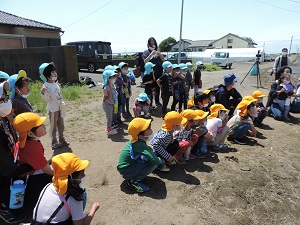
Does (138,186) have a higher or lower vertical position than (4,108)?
lower

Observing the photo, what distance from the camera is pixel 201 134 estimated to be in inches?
149

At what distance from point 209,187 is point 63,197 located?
1950 millimetres

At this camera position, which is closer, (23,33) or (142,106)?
(142,106)

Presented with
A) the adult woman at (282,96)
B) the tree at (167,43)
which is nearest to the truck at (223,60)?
the adult woman at (282,96)

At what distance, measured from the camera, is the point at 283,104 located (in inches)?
236

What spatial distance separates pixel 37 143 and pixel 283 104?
585cm

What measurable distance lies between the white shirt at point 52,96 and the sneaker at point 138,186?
1.97 meters

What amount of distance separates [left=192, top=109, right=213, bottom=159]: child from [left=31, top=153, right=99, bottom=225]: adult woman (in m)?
2.21

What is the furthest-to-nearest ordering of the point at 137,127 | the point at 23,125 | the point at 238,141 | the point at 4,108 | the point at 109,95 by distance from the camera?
the point at 109,95
the point at 238,141
the point at 137,127
the point at 4,108
the point at 23,125

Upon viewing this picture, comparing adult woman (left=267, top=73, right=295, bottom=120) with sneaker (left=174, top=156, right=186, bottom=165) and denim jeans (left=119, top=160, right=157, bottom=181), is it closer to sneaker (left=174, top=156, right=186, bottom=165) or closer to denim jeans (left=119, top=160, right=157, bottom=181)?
sneaker (left=174, top=156, right=186, bottom=165)

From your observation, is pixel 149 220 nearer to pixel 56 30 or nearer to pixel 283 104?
pixel 283 104

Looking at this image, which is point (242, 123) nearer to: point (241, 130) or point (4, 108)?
point (241, 130)

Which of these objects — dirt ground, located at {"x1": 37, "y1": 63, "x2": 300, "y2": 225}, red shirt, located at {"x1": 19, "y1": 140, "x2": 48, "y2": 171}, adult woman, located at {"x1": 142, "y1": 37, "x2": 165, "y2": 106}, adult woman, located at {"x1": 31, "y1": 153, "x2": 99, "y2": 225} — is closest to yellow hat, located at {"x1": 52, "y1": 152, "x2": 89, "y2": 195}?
adult woman, located at {"x1": 31, "y1": 153, "x2": 99, "y2": 225}

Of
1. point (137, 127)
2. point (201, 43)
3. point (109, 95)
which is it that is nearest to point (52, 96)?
point (109, 95)
